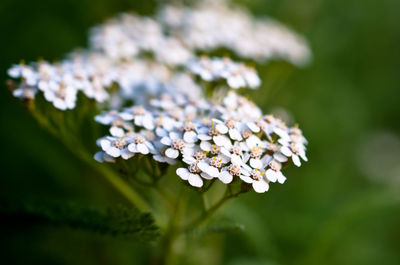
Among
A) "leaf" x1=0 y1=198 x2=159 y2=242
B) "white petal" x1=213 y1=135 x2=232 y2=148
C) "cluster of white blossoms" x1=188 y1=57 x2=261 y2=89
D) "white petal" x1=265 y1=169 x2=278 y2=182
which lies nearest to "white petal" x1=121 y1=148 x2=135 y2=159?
"leaf" x1=0 y1=198 x2=159 y2=242

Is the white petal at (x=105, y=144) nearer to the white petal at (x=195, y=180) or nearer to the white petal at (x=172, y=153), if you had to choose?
the white petal at (x=172, y=153)

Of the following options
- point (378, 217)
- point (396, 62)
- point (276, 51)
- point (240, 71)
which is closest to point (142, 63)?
point (240, 71)

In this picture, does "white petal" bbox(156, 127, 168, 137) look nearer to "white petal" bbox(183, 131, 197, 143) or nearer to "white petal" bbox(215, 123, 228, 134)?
"white petal" bbox(183, 131, 197, 143)

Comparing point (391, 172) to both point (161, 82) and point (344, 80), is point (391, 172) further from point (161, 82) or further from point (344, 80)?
point (161, 82)

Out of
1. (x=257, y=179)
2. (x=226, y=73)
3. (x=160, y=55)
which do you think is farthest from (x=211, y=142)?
(x=160, y=55)

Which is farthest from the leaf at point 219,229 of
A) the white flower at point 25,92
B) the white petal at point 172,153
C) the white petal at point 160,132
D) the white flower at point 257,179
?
the white flower at point 25,92

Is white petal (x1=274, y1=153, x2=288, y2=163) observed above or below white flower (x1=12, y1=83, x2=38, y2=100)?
below
